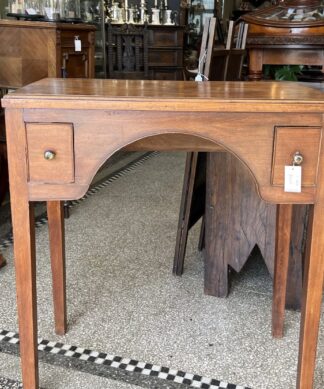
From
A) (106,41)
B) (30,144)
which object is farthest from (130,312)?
(106,41)

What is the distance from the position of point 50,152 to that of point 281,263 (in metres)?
0.81

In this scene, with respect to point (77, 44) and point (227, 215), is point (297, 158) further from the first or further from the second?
point (77, 44)

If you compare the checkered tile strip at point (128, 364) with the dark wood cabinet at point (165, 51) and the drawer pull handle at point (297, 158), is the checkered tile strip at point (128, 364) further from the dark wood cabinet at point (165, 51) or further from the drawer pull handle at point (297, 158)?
the dark wood cabinet at point (165, 51)

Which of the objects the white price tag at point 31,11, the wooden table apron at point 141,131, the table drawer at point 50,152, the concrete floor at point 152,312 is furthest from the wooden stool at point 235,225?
the white price tag at point 31,11

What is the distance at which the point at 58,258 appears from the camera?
1.50 meters

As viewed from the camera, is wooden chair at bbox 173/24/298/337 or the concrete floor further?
wooden chair at bbox 173/24/298/337

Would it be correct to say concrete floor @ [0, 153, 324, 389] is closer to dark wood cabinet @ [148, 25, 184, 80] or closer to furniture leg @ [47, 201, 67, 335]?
furniture leg @ [47, 201, 67, 335]

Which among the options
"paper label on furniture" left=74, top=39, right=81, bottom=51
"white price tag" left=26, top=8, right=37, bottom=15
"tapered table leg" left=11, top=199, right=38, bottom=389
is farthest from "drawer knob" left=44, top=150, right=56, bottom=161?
"white price tag" left=26, top=8, right=37, bottom=15

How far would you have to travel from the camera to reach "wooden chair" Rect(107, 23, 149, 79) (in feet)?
14.3

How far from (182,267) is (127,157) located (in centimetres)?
217

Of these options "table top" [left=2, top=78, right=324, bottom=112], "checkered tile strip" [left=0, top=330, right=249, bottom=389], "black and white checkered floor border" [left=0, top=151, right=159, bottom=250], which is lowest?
"black and white checkered floor border" [left=0, top=151, right=159, bottom=250]

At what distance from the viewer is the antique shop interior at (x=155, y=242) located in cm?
105

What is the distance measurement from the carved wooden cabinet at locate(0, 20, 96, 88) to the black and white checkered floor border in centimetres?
69

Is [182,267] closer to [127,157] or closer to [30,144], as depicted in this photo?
[30,144]
